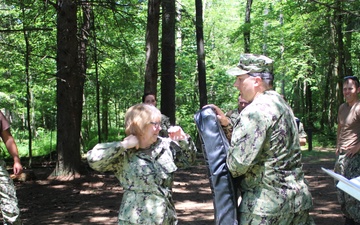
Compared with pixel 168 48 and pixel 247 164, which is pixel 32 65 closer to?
pixel 168 48

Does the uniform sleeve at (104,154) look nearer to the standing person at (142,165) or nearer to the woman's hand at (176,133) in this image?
the standing person at (142,165)

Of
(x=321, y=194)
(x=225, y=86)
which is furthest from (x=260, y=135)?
(x=225, y=86)

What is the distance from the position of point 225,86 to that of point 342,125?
20715mm

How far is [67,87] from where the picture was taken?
952 cm

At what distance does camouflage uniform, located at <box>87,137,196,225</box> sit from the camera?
116 inches

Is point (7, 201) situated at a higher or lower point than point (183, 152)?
lower

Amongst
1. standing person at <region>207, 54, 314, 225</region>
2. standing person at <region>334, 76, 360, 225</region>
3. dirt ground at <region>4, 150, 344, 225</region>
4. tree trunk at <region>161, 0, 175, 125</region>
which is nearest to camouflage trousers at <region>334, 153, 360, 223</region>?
standing person at <region>334, 76, 360, 225</region>

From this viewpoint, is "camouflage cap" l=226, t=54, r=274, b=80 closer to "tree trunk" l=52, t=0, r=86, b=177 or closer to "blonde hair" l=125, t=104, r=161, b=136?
"blonde hair" l=125, t=104, r=161, b=136

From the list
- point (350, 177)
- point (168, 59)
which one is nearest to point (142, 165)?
point (350, 177)

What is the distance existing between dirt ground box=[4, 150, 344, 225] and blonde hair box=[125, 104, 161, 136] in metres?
3.46

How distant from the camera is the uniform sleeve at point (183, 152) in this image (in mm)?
3227

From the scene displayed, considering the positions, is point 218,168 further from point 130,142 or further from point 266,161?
point 130,142

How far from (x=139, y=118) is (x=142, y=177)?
0.42 m

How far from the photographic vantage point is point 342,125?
218 inches
